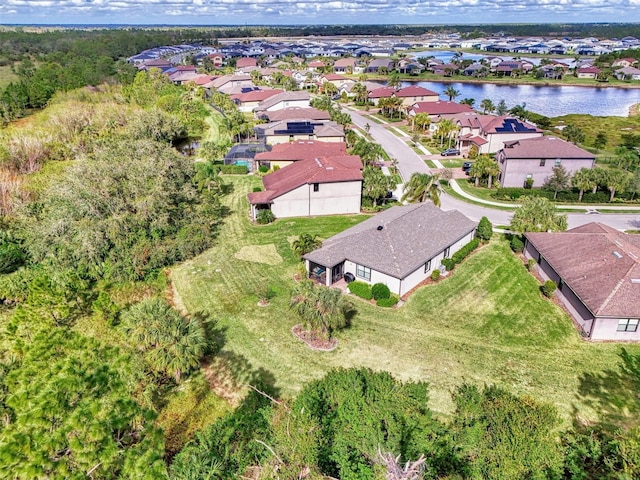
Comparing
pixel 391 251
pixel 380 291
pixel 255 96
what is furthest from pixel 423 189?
pixel 255 96

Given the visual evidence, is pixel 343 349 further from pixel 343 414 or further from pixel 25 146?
pixel 25 146

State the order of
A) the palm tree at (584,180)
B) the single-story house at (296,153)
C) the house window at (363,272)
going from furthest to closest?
the single-story house at (296,153)
the palm tree at (584,180)
the house window at (363,272)

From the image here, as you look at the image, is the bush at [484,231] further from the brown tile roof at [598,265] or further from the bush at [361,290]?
the bush at [361,290]

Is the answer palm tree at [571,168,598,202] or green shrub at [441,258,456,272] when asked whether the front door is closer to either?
green shrub at [441,258,456,272]

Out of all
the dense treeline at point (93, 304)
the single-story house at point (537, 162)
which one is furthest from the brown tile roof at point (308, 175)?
the single-story house at point (537, 162)

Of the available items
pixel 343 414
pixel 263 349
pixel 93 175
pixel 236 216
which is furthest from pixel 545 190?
pixel 93 175

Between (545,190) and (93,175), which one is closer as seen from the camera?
(93,175)

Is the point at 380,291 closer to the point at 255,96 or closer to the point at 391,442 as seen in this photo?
the point at 391,442
